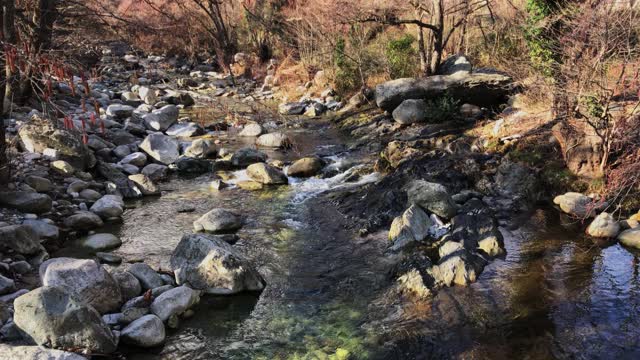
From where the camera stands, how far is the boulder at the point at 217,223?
983 cm

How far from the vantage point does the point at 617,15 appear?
8.91 metres

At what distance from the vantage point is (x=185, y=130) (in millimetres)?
17266

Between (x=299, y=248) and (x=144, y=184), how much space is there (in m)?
4.86

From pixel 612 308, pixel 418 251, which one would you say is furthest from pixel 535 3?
pixel 612 308

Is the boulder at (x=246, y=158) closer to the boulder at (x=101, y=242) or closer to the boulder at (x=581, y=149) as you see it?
the boulder at (x=101, y=242)

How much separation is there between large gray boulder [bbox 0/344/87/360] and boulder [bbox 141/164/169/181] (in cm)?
813

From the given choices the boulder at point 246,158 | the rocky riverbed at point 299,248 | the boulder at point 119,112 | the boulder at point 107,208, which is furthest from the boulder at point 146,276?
the boulder at point 119,112

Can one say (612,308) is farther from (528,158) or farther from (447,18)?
(447,18)

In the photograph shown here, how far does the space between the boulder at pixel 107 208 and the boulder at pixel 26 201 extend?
886mm

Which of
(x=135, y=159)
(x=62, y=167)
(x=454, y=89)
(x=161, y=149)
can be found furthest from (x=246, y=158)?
(x=454, y=89)

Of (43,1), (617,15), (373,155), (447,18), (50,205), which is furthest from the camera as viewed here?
(447,18)

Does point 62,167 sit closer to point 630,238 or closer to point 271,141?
point 271,141

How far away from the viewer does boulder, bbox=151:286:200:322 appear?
6605 mm

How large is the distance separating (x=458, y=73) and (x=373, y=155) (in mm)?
3836
